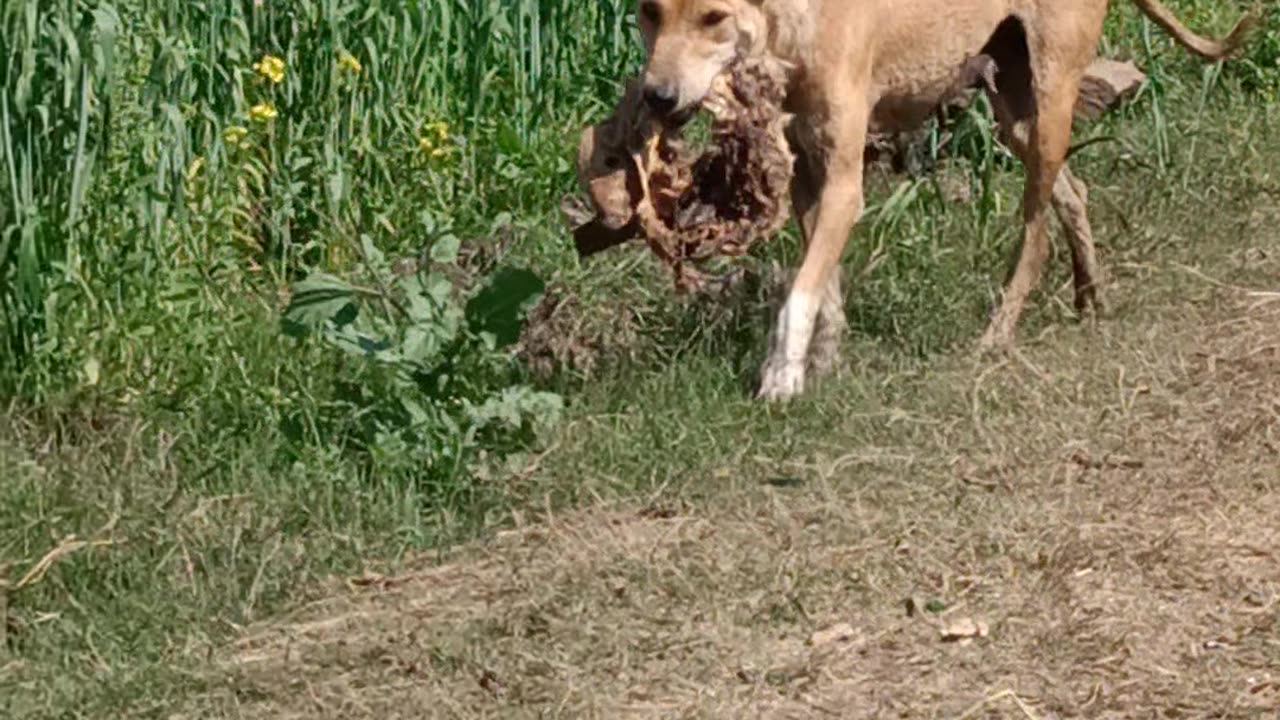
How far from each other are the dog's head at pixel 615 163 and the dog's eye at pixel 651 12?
18 cm

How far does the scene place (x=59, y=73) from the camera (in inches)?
273

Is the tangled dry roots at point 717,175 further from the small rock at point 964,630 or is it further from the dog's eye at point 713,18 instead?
the small rock at point 964,630

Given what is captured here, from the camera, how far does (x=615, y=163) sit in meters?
7.12

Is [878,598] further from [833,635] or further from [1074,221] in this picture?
[1074,221]

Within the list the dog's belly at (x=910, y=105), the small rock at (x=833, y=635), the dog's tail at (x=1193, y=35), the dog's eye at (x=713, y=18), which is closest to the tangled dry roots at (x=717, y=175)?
the dog's eye at (x=713, y=18)

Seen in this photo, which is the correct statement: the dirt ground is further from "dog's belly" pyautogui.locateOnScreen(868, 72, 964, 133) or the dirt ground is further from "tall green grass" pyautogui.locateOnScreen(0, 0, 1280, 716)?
"dog's belly" pyautogui.locateOnScreen(868, 72, 964, 133)

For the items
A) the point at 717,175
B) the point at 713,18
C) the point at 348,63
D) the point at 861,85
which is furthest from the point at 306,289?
the point at 348,63

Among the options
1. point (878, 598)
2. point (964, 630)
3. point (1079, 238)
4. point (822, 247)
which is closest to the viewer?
point (964, 630)

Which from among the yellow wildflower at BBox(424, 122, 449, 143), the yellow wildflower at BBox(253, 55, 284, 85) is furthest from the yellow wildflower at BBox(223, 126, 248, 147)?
the yellow wildflower at BBox(424, 122, 449, 143)

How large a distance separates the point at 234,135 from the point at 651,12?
155 centimetres

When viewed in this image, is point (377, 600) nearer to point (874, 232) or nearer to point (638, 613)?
point (638, 613)

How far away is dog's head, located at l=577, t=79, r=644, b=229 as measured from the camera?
699 centimetres

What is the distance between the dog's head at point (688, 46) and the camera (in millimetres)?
7113

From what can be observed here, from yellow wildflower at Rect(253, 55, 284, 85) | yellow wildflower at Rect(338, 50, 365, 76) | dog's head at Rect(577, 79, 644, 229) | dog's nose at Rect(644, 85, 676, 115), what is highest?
dog's nose at Rect(644, 85, 676, 115)
